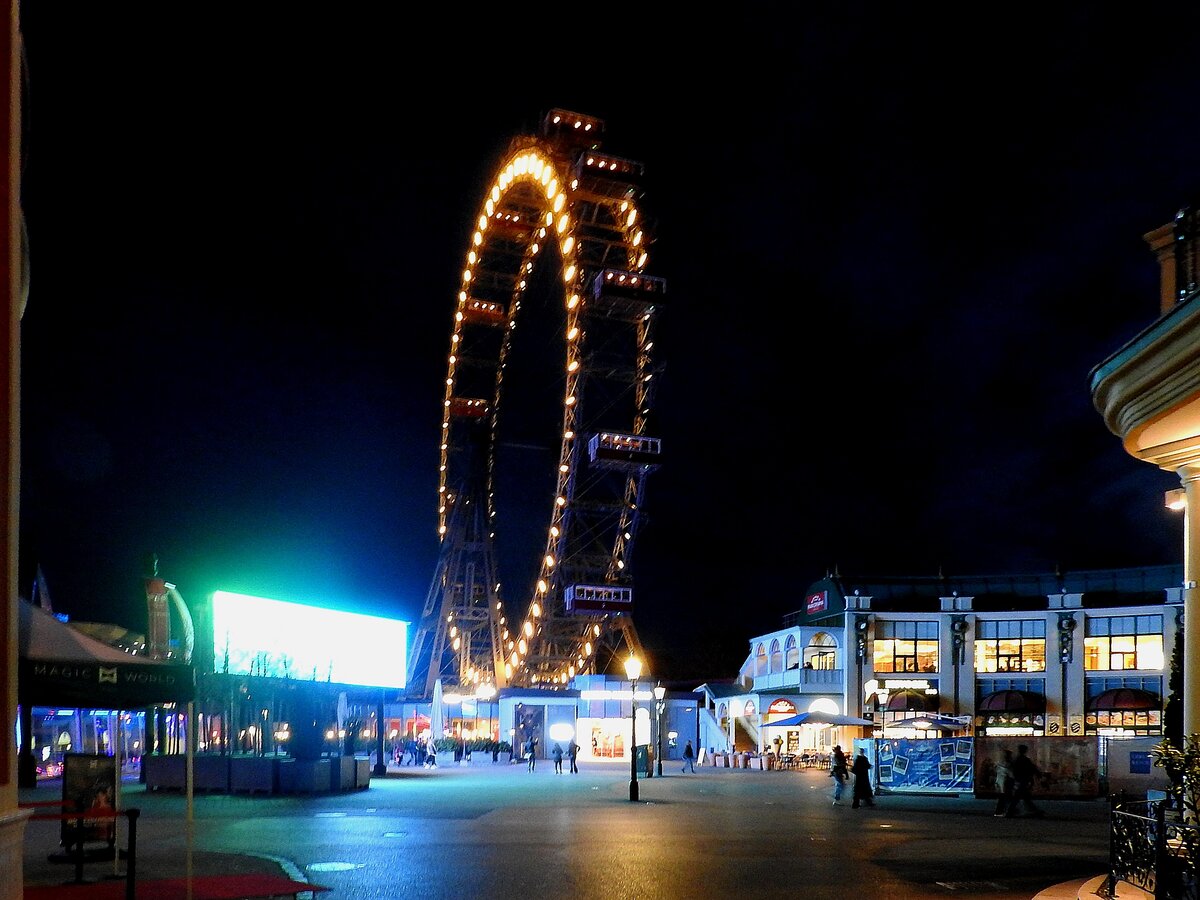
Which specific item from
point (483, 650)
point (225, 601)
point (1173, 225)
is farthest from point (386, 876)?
point (483, 650)

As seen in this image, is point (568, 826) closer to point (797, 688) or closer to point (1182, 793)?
point (1182, 793)

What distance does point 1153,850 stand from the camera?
11.5m

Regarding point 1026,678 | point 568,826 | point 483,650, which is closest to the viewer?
point 568,826

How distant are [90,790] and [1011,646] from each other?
56161 millimetres

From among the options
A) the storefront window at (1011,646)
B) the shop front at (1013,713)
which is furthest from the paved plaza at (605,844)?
the storefront window at (1011,646)

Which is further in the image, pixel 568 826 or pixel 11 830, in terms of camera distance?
pixel 568 826

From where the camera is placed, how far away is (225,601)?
35969mm

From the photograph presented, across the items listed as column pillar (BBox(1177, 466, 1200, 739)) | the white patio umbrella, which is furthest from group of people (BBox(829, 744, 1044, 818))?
the white patio umbrella

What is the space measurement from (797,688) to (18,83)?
59731 millimetres

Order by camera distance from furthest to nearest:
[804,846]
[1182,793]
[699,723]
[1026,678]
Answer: [699,723]
[1026,678]
[804,846]
[1182,793]

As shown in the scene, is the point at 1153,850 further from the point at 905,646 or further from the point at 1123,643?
the point at 905,646

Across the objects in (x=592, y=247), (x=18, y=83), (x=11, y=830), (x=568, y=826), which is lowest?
(x=568, y=826)

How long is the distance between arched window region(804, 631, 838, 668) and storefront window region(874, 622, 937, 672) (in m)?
2.25

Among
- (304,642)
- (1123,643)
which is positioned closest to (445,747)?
(304,642)
